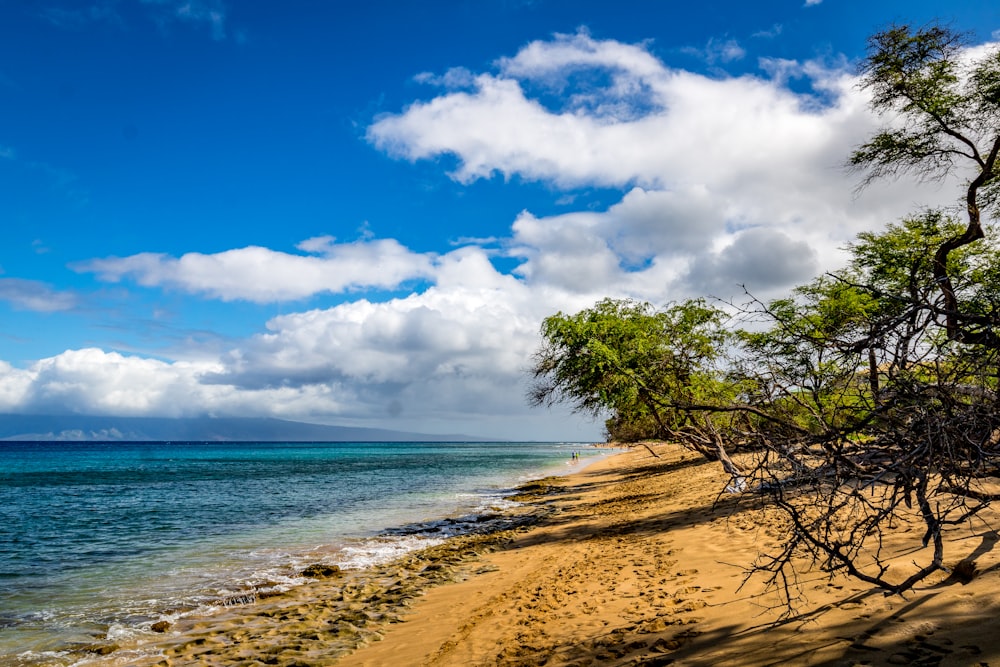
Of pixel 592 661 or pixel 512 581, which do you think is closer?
pixel 592 661

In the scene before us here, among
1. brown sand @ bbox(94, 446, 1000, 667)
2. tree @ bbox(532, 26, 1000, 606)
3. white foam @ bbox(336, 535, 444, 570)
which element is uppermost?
tree @ bbox(532, 26, 1000, 606)

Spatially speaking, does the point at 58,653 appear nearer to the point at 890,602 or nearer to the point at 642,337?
the point at 890,602

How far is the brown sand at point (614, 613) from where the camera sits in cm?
561

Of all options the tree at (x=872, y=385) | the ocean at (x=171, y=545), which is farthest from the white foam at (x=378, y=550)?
the tree at (x=872, y=385)

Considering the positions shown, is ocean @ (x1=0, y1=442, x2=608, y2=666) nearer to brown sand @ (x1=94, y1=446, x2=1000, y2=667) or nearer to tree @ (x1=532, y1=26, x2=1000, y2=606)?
brown sand @ (x1=94, y1=446, x2=1000, y2=667)

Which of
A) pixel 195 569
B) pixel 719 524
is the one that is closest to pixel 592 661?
pixel 719 524

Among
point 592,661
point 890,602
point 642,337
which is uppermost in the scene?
point 642,337

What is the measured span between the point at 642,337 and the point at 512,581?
12845 millimetres

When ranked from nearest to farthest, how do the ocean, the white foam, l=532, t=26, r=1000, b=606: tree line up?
l=532, t=26, r=1000, b=606: tree
the ocean
the white foam

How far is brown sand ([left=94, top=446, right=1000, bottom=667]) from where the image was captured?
5605 millimetres

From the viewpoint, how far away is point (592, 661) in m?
6.56

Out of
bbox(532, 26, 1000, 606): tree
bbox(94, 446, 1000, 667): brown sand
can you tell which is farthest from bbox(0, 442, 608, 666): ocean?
bbox(532, 26, 1000, 606): tree

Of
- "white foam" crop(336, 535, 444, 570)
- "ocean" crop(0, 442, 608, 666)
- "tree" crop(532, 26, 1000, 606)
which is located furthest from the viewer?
"white foam" crop(336, 535, 444, 570)

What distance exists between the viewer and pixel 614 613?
820 cm
